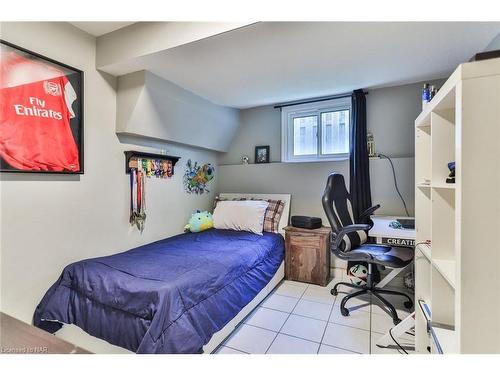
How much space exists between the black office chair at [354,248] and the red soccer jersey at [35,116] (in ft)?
7.20

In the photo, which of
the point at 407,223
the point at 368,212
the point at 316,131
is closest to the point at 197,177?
the point at 316,131

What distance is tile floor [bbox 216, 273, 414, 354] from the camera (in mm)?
1677

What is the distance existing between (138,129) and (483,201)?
2466 mm

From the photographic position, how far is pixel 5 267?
1.54 metres

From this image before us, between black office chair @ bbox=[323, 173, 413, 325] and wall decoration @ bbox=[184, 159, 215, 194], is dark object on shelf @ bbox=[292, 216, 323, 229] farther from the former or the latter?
wall decoration @ bbox=[184, 159, 215, 194]

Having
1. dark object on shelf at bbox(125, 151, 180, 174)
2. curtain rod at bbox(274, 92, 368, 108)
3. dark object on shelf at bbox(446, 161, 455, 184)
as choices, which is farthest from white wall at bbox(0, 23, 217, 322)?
dark object on shelf at bbox(446, 161, 455, 184)

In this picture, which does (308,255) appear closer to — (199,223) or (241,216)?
(241,216)

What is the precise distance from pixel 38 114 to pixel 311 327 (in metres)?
2.60

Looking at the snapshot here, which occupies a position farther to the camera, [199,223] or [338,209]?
[199,223]

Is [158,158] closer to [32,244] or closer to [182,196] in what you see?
[182,196]

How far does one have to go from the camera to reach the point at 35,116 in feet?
5.41

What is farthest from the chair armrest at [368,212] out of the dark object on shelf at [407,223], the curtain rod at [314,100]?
the curtain rod at [314,100]

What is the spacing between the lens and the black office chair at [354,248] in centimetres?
201
